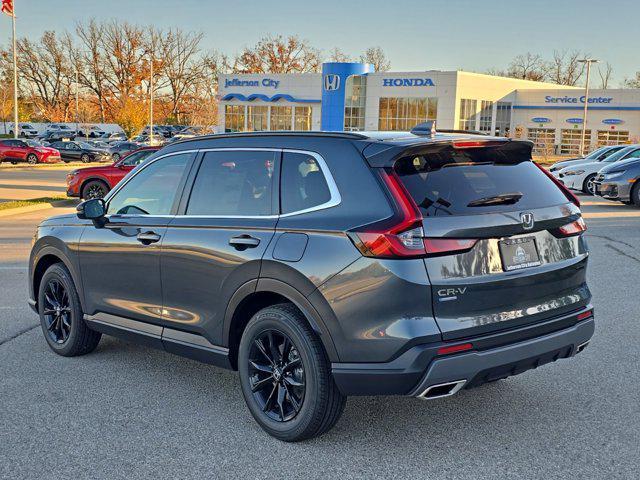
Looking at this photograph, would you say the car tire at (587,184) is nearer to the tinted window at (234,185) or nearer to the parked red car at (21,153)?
the tinted window at (234,185)

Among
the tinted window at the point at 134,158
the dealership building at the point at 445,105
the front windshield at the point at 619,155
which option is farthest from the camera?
the dealership building at the point at 445,105

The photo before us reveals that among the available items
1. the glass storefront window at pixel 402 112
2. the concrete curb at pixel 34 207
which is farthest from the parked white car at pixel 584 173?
the glass storefront window at pixel 402 112

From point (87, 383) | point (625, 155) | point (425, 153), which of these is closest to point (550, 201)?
point (425, 153)

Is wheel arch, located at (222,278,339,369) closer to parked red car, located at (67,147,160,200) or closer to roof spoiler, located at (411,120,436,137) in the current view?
roof spoiler, located at (411,120,436,137)

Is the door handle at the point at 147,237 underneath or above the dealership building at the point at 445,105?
underneath

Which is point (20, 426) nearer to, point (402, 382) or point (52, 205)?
point (402, 382)

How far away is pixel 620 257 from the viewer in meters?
10.9

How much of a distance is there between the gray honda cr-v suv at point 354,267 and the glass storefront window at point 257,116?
7355cm

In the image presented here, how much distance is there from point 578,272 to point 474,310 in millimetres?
1000

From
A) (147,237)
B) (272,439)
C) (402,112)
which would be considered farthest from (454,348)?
(402,112)

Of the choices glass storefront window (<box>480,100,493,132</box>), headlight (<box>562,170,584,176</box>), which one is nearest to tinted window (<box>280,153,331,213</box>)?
headlight (<box>562,170,584,176</box>)

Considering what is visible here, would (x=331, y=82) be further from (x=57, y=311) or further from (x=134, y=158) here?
(x=57, y=311)

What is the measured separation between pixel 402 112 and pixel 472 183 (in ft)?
227

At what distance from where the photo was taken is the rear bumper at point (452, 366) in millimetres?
3568
